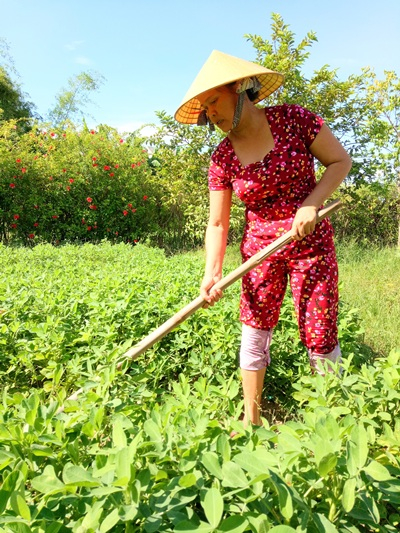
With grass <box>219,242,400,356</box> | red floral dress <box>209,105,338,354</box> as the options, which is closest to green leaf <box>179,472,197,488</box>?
red floral dress <box>209,105,338,354</box>

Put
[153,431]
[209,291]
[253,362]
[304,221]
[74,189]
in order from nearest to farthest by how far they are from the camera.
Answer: [153,431] → [304,221] → [209,291] → [253,362] → [74,189]

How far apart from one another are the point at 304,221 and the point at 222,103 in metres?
0.61

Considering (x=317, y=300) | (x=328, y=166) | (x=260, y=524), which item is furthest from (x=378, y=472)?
(x=328, y=166)

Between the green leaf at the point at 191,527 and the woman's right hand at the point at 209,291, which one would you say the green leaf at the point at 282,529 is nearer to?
the green leaf at the point at 191,527

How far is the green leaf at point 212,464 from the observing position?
0.96m

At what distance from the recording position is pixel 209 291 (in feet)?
6.89

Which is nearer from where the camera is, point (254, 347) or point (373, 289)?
point (254, 347)

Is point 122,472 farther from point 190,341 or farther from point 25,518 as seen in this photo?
point 190,341

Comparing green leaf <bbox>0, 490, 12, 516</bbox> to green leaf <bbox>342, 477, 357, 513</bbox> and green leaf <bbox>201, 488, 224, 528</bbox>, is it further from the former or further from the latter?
green leaf <bbox>342, 477, 357, 513</bbox>

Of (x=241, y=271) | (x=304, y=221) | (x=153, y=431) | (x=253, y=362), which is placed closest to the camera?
(x=153, y=431)

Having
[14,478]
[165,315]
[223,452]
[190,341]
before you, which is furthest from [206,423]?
[165,315]

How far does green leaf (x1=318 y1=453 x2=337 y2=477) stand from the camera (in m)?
0.93

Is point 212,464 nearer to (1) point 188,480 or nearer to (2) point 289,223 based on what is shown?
(1) point 188,480

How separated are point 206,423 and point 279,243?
3.05 ft
